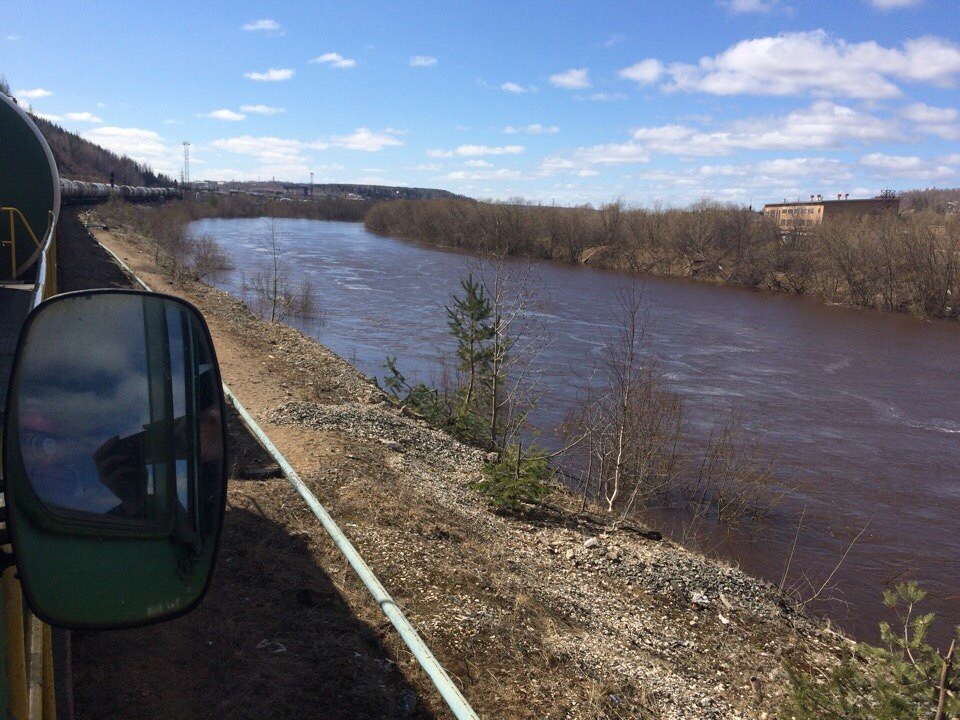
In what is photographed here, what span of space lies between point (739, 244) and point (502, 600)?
4779cm

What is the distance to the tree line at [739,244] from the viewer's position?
125 feet

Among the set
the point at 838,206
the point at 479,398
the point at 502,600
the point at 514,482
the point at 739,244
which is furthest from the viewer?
the point at 838,206

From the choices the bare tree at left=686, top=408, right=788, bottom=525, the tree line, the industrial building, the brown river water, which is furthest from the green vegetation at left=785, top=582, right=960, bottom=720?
the industrial building

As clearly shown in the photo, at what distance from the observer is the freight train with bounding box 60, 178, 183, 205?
30.1 m

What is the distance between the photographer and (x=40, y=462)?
149 cm

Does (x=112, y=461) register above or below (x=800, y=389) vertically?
above

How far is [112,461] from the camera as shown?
1.60 meters

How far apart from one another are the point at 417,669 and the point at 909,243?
42.3 m

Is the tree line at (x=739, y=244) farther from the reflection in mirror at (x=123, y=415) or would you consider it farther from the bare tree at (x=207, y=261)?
the reflection in mirror at (x=123, y=415)

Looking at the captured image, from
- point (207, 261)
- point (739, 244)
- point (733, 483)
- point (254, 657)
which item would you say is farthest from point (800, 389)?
point (739, 244)

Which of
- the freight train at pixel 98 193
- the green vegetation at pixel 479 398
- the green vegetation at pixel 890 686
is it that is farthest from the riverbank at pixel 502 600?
the freight train at pixel 98 193

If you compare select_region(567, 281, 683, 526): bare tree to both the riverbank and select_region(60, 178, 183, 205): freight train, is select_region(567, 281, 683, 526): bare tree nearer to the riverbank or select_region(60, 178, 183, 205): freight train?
the riverbank

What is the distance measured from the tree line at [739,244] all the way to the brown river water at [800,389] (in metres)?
2.66

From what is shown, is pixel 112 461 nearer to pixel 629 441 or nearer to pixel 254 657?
pixel 254 657
